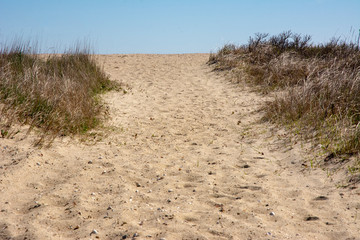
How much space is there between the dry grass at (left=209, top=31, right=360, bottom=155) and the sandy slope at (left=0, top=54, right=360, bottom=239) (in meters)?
0.50

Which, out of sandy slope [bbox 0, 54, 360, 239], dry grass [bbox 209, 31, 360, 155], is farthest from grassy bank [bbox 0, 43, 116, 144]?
dry grass [bbox 209, 31, 360, 155]

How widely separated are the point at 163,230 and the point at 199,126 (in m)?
3.55

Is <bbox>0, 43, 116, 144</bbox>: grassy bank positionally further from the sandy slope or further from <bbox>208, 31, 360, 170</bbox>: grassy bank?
<bbox>208, 31, 360, 170</bbox>: grassy bank

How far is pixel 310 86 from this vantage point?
6297 mm

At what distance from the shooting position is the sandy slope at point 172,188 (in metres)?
2.82

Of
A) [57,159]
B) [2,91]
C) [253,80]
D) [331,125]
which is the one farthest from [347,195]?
[253,80]

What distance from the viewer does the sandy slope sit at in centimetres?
282

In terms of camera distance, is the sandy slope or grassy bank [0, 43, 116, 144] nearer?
the sandy slope

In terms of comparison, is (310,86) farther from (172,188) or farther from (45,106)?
(45,106)

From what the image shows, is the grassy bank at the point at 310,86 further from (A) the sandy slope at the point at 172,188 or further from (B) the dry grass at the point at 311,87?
(A) the sandy slope at the point at 172,188

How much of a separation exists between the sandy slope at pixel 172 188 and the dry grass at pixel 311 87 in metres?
0.50

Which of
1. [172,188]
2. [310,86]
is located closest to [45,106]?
[172,188]

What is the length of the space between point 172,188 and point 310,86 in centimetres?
391

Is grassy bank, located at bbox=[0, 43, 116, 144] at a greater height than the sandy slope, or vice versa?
grassy bank, located at bbox=[0, 43, 116, 144]
